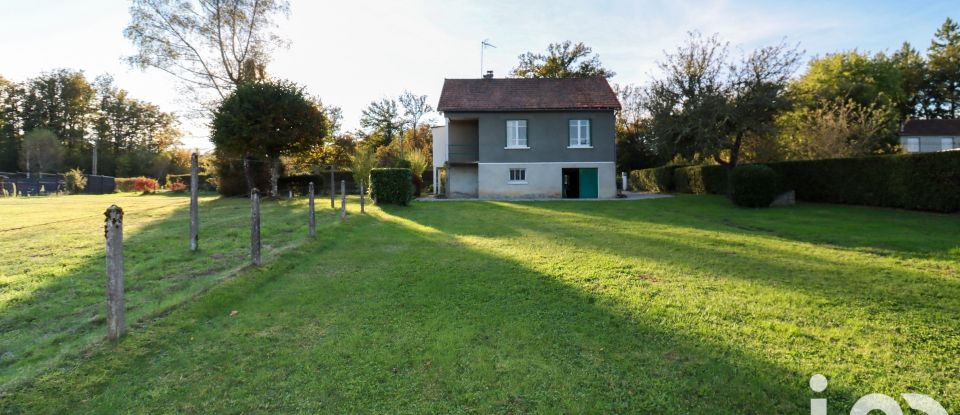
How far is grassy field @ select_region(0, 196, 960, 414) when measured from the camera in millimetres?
2721

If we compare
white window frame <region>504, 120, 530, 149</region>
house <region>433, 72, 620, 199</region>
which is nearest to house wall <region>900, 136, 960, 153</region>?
house <region>433, 72, 620, 199</region>

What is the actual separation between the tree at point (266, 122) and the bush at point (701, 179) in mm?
20168

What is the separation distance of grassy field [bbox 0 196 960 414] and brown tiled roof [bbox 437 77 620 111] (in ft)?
56.4

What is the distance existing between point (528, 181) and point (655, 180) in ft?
41.4

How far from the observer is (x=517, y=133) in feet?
80.0

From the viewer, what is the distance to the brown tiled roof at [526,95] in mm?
24125

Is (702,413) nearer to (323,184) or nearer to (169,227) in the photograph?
(169,227)

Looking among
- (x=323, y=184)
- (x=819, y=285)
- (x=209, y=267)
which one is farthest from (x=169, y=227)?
(x=323, y=184)

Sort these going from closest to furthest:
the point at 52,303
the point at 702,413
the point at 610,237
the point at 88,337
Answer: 1. the point at 702,413
2. the point at 88,337
3. the point at 52,303
4. the point at 610,237

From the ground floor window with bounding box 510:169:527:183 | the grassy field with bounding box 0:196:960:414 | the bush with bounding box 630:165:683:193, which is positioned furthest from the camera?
the bush with bounding box 630:165:683:193

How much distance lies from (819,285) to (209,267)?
7936 mm

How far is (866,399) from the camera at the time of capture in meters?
2.62

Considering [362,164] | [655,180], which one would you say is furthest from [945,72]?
[362,164]

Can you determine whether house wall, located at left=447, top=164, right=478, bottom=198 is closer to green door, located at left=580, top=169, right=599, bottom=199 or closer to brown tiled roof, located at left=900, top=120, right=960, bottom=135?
green door, located at left=580, top=169, right=599, bottom=199
